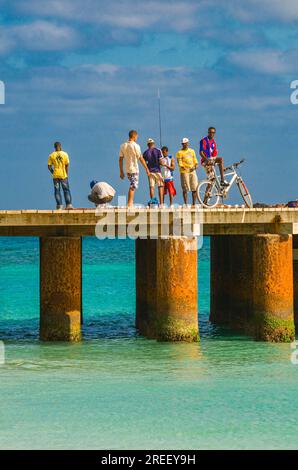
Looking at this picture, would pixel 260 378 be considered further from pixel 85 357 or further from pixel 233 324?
pixel 233 324

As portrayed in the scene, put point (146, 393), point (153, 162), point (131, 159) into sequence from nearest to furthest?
point (146, 393)
point (131, 159)
point (153, 162)

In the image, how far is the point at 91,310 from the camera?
44.4 metres

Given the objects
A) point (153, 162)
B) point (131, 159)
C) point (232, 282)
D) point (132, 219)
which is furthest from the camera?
point (232, 282)

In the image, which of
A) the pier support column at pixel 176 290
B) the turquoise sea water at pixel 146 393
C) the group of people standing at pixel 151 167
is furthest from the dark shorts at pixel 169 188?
the turquoise sea water at pixel 146 393

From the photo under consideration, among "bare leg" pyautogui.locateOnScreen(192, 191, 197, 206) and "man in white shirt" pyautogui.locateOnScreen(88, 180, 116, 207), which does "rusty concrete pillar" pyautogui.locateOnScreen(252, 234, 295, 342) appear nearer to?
"bare leg" pyautogui.locateOnScreen(192, 191, 197, 206)

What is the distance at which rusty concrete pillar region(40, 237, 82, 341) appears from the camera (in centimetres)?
2597

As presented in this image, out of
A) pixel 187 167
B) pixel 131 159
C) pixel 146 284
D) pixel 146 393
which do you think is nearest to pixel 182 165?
pixel 187 167

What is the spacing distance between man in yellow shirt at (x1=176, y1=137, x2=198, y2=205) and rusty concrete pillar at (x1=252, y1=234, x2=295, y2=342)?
98.1 inches

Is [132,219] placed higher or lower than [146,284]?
higher

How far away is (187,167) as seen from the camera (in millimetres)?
27438

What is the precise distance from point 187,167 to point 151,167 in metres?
0.84

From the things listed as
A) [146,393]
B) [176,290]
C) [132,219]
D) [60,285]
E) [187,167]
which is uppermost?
[187,167]

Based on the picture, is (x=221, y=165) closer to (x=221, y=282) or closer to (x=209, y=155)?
(x=209, y=155)

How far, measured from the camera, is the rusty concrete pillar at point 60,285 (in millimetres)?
25969
